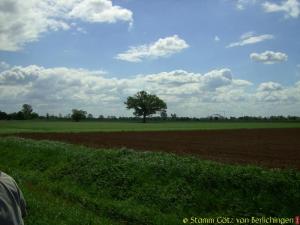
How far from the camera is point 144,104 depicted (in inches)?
5492

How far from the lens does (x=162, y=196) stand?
13047 millimetres

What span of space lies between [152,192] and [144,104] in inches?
4960

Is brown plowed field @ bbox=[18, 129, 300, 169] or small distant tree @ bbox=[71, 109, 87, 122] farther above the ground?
small distant tree @ bbox=[71, 109, 87, 122]

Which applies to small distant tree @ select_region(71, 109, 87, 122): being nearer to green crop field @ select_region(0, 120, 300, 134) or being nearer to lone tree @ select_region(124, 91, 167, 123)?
lone tree @ select_region(124, 91, 167, 123)

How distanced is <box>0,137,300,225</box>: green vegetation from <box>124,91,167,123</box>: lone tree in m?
121

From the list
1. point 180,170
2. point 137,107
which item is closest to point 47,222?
point 180,170

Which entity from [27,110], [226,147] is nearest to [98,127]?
[226,147]

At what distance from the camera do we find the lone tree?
14012 centimetres

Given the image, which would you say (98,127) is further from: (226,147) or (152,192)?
(152,192)

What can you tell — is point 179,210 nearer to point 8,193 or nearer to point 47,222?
point 47,222

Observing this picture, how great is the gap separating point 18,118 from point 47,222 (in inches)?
5372

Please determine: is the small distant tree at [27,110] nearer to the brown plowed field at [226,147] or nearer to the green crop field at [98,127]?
the green crop field at [98,127]

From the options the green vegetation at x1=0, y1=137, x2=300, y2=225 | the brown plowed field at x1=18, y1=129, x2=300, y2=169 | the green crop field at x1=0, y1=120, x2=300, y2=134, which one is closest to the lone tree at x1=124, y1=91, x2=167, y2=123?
the green crop field at x1=0, y1=120, x2=300, y2=134

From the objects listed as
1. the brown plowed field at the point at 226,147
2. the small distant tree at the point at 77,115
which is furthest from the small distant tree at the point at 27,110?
the brown plowed field at the point at 226,147
